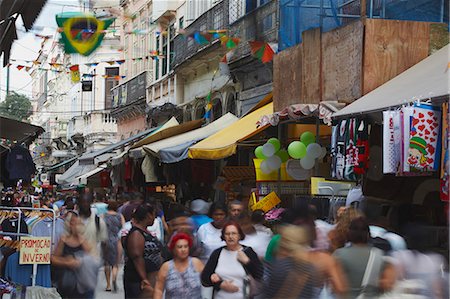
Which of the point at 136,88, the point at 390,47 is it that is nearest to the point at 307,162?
the point at 390,47

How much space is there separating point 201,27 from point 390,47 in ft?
35.6

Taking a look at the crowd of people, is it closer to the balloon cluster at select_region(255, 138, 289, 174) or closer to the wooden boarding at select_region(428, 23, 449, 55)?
the balloon cluster at select_region(255, 138, 289, 174)

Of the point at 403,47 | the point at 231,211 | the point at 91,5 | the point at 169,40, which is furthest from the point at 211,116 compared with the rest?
the point at 231,211

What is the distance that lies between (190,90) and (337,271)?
759 inches

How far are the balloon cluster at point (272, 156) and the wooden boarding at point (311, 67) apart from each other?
817 mm

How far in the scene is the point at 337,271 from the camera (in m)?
5.53

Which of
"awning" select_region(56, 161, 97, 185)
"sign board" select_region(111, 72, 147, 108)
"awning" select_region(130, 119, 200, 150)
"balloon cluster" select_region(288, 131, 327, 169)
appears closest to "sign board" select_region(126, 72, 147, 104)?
"sign board" select_region(111, 72, 147, 108)

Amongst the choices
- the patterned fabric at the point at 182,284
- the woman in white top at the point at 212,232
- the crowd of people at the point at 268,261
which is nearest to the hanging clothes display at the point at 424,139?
the crowd of people at the point at 268,261

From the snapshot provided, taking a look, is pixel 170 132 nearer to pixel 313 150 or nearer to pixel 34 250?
pixel 313 150

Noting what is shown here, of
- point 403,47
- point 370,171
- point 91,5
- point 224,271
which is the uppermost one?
point 91,5

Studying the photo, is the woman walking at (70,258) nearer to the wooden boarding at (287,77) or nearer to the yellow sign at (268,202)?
the yellow sign at (268,202)

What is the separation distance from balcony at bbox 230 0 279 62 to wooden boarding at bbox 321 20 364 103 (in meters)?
4.14

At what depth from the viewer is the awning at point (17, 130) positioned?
502 inches

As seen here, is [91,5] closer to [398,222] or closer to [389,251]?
[398,222]
